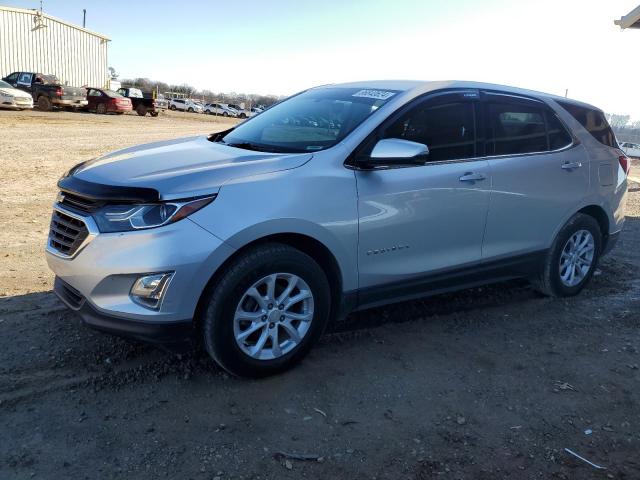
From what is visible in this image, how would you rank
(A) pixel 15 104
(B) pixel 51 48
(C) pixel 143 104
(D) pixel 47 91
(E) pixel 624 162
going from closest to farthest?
(E) pixel 624 162 < (A) pixel 15 104 < (D) pixel 47 91 < (C) pixel 143 104 < (B) pixel 51 48

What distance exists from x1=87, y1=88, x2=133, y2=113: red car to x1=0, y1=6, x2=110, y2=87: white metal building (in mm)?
9542

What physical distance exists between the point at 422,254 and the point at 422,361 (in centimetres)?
74

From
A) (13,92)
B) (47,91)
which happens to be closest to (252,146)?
(13,92)

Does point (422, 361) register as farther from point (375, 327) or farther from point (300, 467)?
point (300, 467)

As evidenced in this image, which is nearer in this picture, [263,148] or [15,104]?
[263,148]

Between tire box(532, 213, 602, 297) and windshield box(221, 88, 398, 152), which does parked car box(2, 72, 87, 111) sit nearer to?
windshield box(221, 88, 398, 152)

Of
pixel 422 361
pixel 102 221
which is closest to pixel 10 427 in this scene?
pixel 102 221

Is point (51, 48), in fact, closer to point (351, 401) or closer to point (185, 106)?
point (185, 106)

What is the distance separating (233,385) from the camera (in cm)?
355

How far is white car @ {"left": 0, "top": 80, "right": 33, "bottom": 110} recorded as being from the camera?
91.6 ft

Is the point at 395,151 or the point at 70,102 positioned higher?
the point at 395,151

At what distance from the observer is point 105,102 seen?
32344 millimetres

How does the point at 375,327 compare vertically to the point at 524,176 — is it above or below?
below

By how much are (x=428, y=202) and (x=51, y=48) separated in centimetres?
4457
